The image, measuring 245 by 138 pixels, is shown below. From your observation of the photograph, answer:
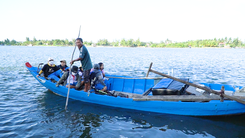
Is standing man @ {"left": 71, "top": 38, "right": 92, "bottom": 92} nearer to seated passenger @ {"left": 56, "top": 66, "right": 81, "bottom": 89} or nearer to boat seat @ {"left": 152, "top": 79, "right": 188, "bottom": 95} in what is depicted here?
seated passenger @ {"left": 56, "top": 66, "right": 81, "bottom": 89}

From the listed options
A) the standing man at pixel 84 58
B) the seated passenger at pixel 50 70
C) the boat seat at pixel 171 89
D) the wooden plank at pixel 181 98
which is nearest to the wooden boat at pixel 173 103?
the wooden plank at pixel 181 98

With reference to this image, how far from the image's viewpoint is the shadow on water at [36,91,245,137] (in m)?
6.61

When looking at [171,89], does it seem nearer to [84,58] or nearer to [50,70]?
[84,58]

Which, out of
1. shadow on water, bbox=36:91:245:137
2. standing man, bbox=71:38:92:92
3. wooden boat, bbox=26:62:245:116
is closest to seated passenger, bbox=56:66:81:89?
wooden boat, bbox=26:62:245:116

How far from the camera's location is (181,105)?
7.30 meters

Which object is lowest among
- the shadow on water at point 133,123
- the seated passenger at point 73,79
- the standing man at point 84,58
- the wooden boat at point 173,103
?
the shadow on water at point 133,123

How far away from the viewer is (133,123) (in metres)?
7.29

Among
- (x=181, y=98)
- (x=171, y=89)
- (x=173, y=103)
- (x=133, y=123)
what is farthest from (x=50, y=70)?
(x=181, y=98)

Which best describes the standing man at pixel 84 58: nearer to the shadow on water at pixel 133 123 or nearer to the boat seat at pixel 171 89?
the shadow on water at pixel 133 123

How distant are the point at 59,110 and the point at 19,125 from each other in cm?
183

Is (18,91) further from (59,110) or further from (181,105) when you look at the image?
(181,105)

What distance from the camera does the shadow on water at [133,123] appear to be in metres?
6.61

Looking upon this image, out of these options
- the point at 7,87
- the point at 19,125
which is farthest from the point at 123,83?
the point at 7,87

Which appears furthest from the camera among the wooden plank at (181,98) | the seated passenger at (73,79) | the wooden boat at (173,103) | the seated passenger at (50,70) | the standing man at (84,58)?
the seated passenger at (50,70)
